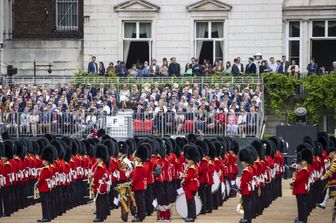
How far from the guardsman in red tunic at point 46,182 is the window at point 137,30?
76.0ft

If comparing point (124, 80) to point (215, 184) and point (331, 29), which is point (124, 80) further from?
point (215, 184)

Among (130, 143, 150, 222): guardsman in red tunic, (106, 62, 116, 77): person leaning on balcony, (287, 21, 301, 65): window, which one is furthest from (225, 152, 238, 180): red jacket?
(287, 21, 301, 65): window

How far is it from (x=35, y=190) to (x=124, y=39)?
22.0 m

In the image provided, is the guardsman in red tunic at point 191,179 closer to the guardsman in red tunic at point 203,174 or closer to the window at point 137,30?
the guardsman in red tunic at point 203,174

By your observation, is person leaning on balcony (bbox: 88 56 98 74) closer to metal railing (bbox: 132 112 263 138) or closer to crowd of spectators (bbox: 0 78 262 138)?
crowd of spectators (bbox: 0 78 262 138)

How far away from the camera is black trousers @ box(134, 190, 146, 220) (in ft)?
99.8

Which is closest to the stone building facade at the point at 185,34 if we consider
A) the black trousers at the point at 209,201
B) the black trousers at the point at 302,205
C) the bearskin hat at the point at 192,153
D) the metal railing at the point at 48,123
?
the metal railing at the point at 48,123

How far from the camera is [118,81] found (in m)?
49.2

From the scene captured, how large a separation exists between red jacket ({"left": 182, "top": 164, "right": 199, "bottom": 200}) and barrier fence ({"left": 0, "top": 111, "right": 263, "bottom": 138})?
1416 centimetres

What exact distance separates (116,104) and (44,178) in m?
16.9

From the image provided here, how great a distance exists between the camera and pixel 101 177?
3042 cm

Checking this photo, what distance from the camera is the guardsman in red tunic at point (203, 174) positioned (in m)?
31.6

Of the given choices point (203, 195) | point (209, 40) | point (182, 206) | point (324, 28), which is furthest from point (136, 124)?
point (182, 206)

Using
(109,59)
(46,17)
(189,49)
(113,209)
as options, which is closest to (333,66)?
(189,49)
